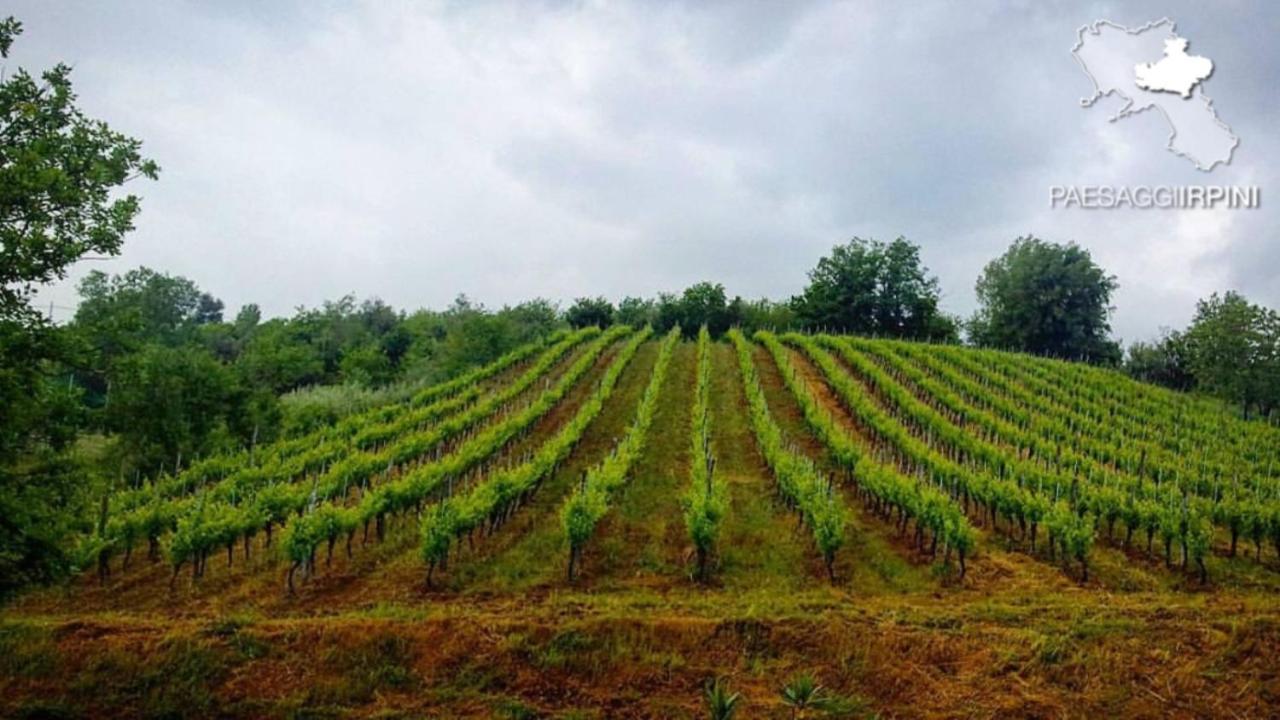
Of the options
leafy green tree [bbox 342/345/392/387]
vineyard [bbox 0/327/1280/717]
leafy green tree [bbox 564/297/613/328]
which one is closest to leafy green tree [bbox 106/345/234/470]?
vineyard [bbox 0/327/1280/717]

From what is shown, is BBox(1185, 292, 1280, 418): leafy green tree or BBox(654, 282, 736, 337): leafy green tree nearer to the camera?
BBox(1185, 292, 1280, 418): leafy green tree

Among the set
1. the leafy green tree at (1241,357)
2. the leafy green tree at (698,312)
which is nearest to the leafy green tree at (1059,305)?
the leafy green tree at (1241,357)

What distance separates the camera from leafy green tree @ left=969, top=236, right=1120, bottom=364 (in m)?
58.8

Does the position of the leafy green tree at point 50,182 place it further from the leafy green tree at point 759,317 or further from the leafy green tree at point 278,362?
the leafy green tree at point 759,317

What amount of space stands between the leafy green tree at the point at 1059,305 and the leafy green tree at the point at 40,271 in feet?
207

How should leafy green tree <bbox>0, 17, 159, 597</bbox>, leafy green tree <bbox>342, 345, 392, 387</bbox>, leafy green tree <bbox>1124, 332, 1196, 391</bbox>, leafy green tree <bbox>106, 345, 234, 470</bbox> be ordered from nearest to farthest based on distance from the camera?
leafy green tree <bbox>0, 17, 159, 597</bbox> < leafy green tree <bbox>106, 345, 234, 470</bbox> < leafy green tree <bbox>342, 345, 392, 387</bbox> < leafy green tree <bbox>1124, 332, 1196, 391</bbox>

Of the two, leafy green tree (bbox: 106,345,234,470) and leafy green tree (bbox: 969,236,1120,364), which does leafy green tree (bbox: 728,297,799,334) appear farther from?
leafy green tree (bbox: 106,345,234,470)

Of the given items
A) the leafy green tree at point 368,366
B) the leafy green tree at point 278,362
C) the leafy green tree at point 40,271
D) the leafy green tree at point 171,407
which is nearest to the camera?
the leafy green tree at point 40,271

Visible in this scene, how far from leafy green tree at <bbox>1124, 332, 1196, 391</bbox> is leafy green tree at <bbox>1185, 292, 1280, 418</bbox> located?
46.5 feet

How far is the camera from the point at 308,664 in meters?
10.8

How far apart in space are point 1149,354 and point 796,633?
61.2 meters

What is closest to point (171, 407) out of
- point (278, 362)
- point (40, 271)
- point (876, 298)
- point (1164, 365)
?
point (278, 362)

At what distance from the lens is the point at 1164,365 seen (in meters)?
57.3

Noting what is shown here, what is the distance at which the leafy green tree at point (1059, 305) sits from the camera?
58.8 meters
